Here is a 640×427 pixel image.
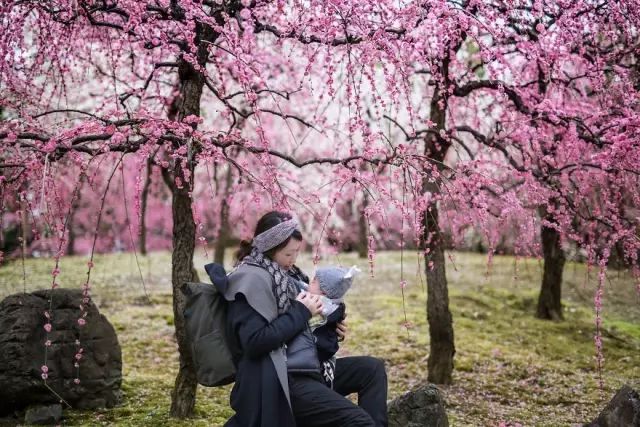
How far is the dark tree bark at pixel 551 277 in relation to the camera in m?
8.54

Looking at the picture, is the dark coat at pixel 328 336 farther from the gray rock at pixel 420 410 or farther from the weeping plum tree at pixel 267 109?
the gray rock at pixel 420 410

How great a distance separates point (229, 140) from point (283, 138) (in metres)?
12.6

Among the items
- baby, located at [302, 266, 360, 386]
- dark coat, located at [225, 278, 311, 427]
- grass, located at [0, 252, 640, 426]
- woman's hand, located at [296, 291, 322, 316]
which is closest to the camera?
dark coat, located at [225, 278, 311, 427]

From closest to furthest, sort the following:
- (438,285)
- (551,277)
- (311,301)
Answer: (311,301)
(438,285)
(551,277)

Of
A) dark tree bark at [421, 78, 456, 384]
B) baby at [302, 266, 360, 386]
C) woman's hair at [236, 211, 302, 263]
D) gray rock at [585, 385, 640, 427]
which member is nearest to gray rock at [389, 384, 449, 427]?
baby at [302, 266, 360, 386]

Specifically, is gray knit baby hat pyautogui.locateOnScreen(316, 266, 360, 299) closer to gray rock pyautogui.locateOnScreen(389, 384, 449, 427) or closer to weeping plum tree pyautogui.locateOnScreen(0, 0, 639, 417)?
weeping plum tree pyautogui.locateOnScreen(0, 0, 639, 417)

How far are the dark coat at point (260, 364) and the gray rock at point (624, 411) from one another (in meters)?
2.06

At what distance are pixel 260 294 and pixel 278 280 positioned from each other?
0.16 metres

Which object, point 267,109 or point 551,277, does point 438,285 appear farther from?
point 551,277

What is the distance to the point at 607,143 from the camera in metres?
4.16

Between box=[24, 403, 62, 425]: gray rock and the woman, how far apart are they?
1952mm

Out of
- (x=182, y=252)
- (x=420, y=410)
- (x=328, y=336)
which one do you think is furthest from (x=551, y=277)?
(x=328, y=336)

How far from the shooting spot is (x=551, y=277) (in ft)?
29.4

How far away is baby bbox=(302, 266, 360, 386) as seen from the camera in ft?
9.98
